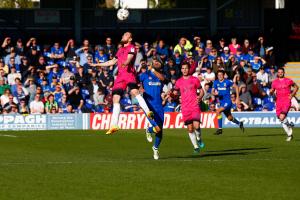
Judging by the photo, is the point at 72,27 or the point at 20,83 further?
the point at 72,27

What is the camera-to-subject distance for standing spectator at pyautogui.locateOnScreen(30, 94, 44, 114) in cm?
3206

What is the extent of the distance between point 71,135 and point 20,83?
4757 mm

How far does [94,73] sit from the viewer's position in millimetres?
34312

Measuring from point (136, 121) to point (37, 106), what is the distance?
12.3 ft

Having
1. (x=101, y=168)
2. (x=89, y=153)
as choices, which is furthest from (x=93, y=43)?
(x=101, y=168)

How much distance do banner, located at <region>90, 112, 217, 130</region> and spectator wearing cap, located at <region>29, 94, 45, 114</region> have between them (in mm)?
1883

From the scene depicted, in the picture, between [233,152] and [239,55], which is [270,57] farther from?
[233,152]

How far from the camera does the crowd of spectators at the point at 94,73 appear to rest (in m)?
32.5

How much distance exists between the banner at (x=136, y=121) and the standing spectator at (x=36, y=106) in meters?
1.89

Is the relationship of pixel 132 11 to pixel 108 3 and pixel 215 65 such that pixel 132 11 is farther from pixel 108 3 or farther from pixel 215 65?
pixel 108 3

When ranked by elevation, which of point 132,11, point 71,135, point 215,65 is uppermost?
point 132,11

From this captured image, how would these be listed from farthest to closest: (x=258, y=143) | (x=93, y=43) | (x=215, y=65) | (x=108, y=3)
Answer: (x=108, y=3) → (x=93, y=43) → (x=215, y=65) → (x=258, y=143)

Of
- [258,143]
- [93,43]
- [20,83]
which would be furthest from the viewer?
[93,43]

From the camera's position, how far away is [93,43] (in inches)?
1500
